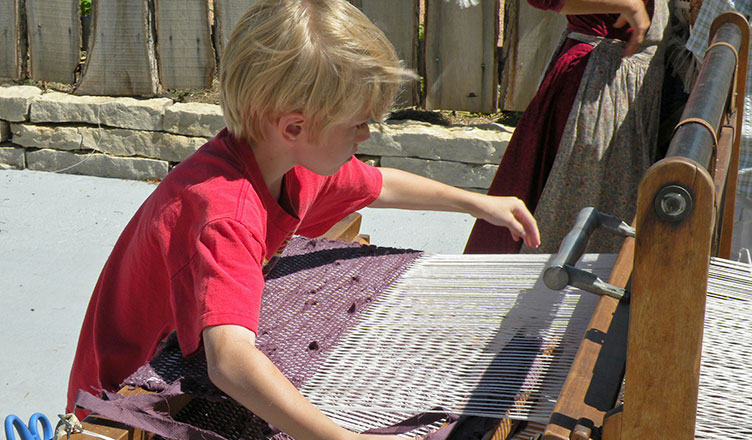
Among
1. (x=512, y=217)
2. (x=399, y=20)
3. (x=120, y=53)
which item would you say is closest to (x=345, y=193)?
(x=512, y=217)

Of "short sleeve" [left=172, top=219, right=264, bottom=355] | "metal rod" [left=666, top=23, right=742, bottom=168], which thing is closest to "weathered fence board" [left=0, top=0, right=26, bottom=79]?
"short sleeve" [left=172, top=219, right=264, bottom=355]

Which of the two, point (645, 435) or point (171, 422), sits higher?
point (645, 435)

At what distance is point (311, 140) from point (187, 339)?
34 cm

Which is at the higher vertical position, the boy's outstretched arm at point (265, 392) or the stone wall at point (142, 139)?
the boy's outstretched arm at point (265, 392)

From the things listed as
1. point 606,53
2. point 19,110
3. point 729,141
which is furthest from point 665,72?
point 19,110

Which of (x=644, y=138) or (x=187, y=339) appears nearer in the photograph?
(x=187, y=339)

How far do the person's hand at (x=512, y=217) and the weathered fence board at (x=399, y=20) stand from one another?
1.96 m

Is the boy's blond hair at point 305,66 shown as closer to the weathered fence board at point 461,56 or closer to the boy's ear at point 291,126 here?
the boy's ear at point 291,126

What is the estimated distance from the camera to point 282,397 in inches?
38.0

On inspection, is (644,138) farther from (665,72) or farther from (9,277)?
(9,277)

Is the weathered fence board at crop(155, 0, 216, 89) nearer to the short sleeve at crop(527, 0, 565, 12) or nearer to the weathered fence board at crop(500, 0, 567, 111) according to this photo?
the weathered fence board at crop(500, 0, 567, 111)

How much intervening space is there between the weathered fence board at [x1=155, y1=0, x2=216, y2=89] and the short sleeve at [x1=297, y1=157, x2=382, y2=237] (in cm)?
221

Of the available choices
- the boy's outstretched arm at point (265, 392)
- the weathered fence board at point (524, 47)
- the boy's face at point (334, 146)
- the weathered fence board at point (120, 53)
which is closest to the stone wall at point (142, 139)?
the weathered fence board at point (120, 53)

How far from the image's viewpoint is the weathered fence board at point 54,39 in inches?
144
